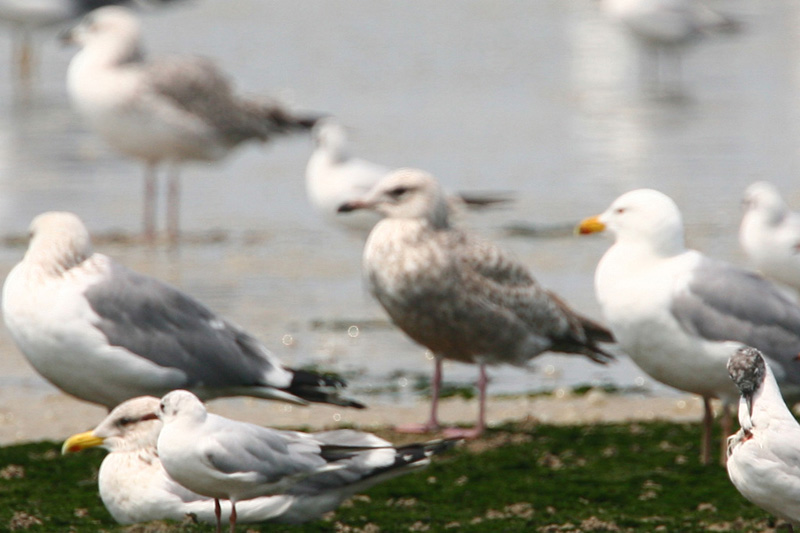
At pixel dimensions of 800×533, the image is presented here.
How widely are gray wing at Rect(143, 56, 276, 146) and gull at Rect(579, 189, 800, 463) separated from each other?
7.19m

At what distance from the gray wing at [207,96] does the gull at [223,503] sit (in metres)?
7.99

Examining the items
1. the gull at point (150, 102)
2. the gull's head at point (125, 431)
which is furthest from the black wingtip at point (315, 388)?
the gull at point (150, 102)

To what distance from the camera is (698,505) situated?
6055 mm

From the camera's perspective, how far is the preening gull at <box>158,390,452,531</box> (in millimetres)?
5082

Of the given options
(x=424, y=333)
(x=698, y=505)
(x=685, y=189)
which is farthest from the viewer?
(x=685, y=189)

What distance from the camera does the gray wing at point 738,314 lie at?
6598 mm

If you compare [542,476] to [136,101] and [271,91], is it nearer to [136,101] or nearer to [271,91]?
[136,101]

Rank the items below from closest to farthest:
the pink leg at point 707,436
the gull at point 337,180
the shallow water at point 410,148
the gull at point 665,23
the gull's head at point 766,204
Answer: the pink leg at point 707,436
the gull's head at point 766,204
the shallow water at point 410,148
the gull at point 337,180
the gull at point 665,23

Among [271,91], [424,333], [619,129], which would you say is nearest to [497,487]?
[424,333]

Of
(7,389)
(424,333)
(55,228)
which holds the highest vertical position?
(55,228)

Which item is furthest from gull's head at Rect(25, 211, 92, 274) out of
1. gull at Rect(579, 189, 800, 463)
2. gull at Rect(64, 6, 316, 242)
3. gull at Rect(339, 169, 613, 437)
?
gull at Rect(64, 6, 316, 242)

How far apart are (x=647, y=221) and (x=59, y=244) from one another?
2.61 meters

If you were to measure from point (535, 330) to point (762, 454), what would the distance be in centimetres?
311

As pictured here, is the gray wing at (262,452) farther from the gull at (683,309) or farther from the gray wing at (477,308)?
the gray wing at (477,308)
